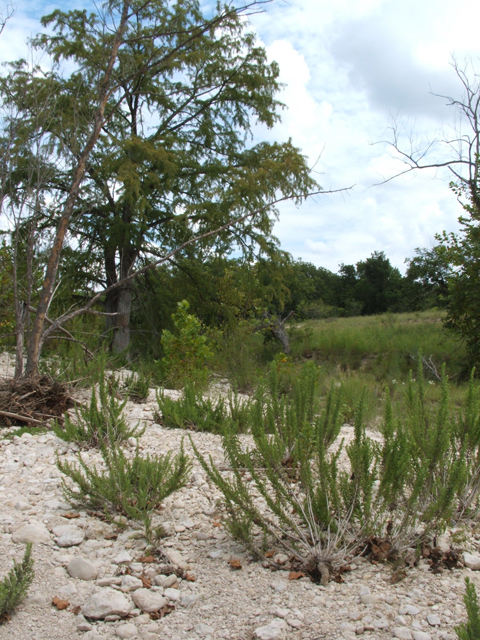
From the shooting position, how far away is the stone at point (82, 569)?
8.60 ft

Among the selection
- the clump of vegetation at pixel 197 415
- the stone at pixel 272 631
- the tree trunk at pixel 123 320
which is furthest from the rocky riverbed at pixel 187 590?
the tree trunk at pixel 123 320

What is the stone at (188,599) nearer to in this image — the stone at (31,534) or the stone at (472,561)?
the stone at (31,534)

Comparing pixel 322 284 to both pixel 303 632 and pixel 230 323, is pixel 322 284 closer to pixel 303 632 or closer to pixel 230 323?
pixel 230 323

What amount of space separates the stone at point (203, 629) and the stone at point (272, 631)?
20 centimetres

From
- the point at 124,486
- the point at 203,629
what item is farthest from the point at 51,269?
the point at 203,629

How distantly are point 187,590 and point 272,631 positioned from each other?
560mm

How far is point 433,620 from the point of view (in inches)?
87.7

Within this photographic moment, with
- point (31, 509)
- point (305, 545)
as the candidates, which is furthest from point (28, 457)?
point (305, 545)

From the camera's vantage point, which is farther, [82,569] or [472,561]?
[472,561]

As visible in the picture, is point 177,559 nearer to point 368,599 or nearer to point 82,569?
point 82,569

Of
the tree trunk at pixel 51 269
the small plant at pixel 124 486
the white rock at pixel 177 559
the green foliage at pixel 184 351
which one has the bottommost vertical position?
the white rock at pixel 177 559

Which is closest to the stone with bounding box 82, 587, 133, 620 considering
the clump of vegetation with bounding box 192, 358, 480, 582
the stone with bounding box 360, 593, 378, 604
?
the clump of vegetation with bounding box 192, 358, 480, 582

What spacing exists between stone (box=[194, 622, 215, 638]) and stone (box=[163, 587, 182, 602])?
24 centimetres

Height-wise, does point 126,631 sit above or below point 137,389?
below
